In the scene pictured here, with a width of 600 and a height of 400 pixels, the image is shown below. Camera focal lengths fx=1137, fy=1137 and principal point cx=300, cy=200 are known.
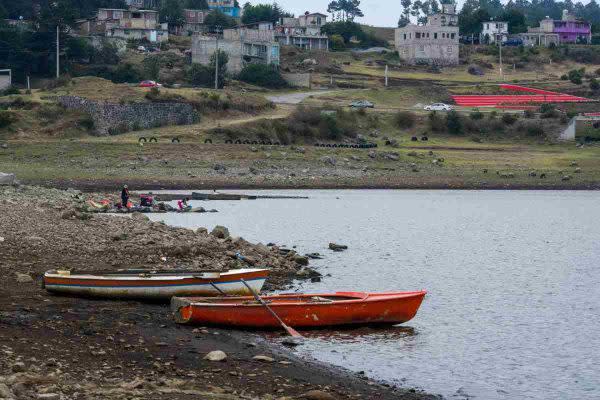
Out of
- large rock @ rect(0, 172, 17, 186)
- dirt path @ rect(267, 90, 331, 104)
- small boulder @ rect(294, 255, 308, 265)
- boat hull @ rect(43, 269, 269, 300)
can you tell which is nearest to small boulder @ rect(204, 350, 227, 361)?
boat hull @ rect(43, 269, 269, 300)

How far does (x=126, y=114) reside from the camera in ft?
289

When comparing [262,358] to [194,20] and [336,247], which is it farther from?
[194,20]

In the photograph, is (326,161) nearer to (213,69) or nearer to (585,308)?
(213,69)

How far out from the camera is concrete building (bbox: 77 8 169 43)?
466 feet

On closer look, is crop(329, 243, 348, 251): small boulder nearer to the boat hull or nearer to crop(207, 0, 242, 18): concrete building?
the boat hull

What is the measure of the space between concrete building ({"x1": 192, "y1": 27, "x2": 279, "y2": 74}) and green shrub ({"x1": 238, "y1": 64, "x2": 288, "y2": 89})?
4071 millimetres

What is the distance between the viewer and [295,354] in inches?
984

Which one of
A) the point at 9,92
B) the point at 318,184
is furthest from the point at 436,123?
the point at 9,92

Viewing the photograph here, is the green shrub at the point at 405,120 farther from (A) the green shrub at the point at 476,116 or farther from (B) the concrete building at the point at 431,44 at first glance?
(B) the concrete building at the point at 431,44

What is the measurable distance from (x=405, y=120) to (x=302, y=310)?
74497 mm

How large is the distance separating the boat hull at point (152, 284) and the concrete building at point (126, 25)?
115m

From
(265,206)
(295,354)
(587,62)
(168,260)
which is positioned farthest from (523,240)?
(587,62)

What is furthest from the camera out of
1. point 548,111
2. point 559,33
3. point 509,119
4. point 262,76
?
point 559,33

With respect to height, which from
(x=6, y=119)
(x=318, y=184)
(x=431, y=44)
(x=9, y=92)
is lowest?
(x=318, y=184)
